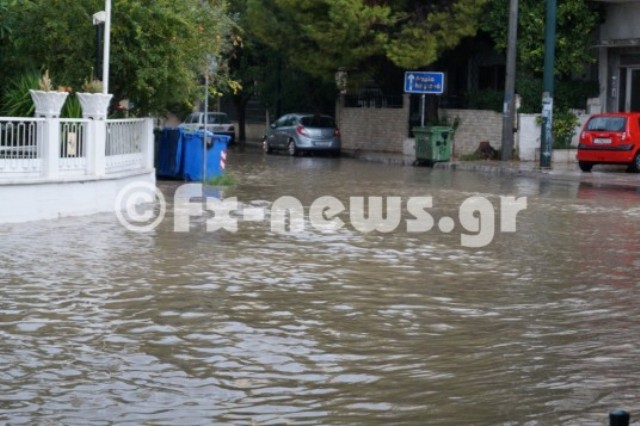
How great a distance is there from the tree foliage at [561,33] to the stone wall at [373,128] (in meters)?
7.57

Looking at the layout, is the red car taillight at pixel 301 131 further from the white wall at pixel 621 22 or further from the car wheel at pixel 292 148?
the white wall at pixel 621 22

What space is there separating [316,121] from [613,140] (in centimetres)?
1466

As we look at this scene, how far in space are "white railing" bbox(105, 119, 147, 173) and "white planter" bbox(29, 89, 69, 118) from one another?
167 centimetres

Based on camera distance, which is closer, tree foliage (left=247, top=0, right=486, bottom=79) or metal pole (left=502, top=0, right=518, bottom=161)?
metal pole (left=502, top=0, right=518, bottom=161)

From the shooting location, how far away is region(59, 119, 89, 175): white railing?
17969 mm

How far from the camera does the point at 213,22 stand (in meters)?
22.9

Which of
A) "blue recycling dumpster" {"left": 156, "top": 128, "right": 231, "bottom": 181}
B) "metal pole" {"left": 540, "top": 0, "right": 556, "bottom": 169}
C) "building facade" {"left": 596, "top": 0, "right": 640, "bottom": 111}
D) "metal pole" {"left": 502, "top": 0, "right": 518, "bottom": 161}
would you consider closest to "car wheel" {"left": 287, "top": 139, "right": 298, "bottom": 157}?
"metal pole" {"left": 502, "top": 0, "right": 518, "bottom": 161}

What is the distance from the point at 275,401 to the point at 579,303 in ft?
15.3

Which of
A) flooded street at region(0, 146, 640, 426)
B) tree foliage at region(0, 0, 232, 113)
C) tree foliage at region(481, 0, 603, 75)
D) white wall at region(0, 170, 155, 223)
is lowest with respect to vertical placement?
flooded street at region(0, 146, 640, 426)

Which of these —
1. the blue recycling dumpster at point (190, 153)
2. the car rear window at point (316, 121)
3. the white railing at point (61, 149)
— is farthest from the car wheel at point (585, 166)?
the white railing at point (61, 149)

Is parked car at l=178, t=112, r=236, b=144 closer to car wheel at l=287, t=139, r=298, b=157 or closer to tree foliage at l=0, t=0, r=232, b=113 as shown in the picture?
car wheel at l=287, t=139, r=298, b=157

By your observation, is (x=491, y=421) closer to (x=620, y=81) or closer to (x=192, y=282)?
(x=192, y=282)

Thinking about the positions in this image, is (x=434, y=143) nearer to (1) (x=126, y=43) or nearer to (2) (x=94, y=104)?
(1) (x=126, y=43)

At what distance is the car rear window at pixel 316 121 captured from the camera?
1693 inches
